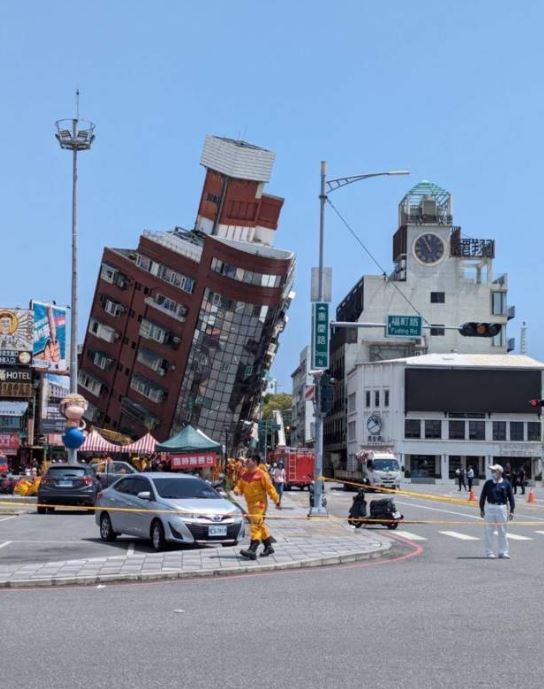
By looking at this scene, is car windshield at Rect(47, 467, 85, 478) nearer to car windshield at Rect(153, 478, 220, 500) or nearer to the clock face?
car windshield at Rect(153, 478, 220, 500)

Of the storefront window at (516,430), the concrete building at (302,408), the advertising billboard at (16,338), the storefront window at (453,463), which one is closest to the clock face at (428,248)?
the storefront window at (516,430)

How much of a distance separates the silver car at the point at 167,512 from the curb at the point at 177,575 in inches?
98.1

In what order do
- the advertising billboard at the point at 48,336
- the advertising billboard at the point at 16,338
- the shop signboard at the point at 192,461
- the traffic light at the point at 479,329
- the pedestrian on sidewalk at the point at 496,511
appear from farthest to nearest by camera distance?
the advertising billboard at the point at 48,336, the advertising billboard at the point at 16,338, the shop signboard at the point at 192,461, the traffic light at the point at 479,329, the pedestrian on sidewalk at the point at 496,511

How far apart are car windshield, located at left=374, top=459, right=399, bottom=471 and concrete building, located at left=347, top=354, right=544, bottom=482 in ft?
117

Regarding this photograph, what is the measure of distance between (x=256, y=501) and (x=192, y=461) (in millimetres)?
29000

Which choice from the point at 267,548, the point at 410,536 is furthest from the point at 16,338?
the point at 267,548

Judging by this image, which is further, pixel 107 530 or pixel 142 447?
pixel 142 447

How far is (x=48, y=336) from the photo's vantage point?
76.8 meters

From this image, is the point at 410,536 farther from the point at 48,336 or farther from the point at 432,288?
the point at 432,288

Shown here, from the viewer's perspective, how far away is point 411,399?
9600 centimetres

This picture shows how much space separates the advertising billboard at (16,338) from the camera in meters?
74.0

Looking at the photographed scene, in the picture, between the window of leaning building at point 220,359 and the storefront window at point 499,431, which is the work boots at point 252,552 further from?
the storefront window at point 499,431

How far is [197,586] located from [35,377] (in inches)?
2573

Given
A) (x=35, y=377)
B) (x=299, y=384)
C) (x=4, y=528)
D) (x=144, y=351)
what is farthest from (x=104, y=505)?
(x=299, y=384)
